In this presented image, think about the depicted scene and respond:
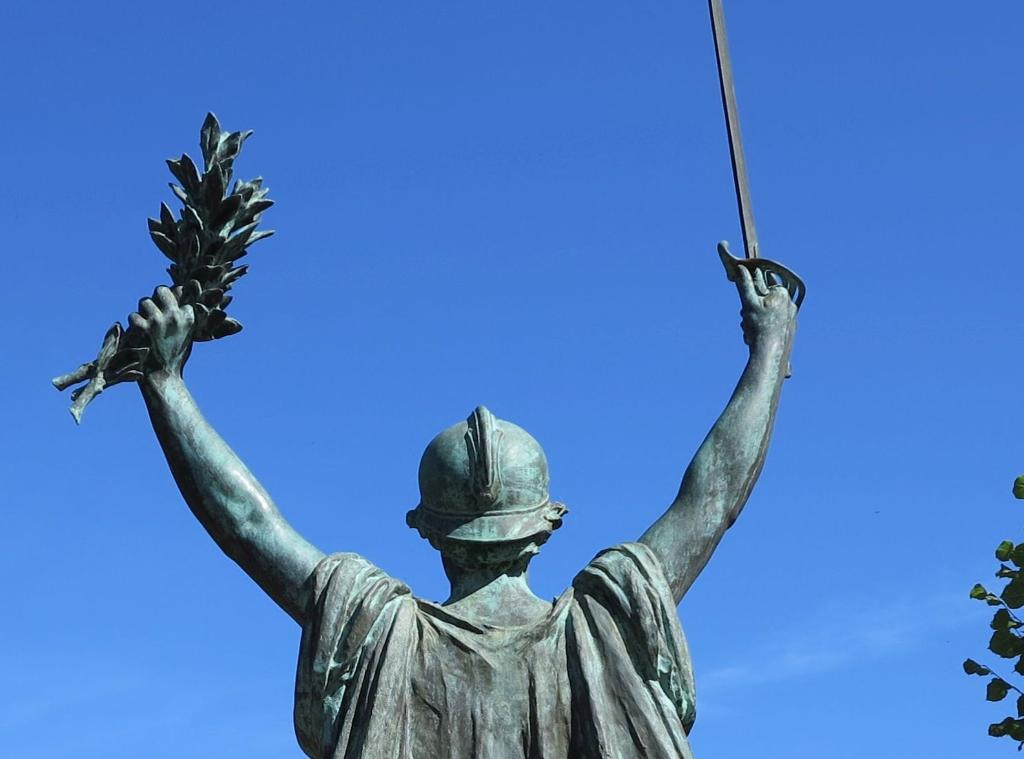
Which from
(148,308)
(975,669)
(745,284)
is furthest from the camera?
(975,669)

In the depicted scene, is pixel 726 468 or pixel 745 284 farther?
pixel 745 284

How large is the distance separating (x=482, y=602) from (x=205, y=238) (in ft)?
5.83

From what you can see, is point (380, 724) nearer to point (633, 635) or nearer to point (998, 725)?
point (633, 635)

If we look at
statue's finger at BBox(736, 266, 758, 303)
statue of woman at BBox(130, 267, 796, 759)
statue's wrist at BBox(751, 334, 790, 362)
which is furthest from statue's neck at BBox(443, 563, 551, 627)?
statue's finger at BBox(736, 266, 758, 303)

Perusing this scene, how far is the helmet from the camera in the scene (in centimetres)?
810

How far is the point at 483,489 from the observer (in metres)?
8.09

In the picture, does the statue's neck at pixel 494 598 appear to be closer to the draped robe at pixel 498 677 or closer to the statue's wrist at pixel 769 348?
the draped robe at pixel 498 677

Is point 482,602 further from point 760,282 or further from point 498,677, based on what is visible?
point 760,282

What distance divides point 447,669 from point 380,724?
0.36m

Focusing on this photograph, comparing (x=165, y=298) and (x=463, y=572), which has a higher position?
(x=165, y=298)

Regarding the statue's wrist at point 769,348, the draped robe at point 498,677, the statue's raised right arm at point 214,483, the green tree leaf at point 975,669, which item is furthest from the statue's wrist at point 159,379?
the green tree leaf at point 975,669

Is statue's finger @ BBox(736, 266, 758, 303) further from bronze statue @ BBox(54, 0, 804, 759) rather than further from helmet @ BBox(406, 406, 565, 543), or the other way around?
helmet @ BBox(406, 406, 565, 543)

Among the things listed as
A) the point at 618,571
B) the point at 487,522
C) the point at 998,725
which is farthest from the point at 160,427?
the point at 998,725

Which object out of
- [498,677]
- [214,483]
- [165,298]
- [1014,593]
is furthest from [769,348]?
[1014,593]
